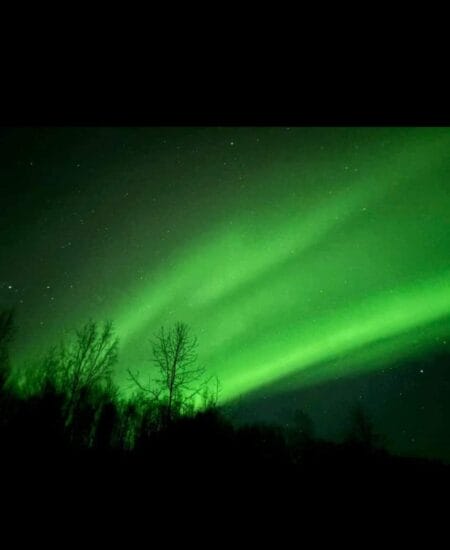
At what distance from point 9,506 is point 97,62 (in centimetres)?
775

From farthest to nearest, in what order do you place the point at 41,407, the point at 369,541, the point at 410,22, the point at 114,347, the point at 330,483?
the point at 41,407 < the point at 114,347 < the point at 330,483 < the point at 369,541 < the point at 410,22

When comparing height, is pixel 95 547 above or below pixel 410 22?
below

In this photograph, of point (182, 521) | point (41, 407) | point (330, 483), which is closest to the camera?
point (182, 521)

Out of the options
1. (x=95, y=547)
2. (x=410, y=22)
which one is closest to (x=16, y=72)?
(x=410, y=22)

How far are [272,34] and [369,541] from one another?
724 cm

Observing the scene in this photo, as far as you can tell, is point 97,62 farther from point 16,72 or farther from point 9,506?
point 9,506

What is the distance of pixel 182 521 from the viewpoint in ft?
18.6

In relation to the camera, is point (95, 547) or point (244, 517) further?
point (244, 517)

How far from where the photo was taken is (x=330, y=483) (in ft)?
25.4

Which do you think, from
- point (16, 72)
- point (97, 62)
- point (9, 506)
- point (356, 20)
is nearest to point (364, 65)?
point (356, 20)

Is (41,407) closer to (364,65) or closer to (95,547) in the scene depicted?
(95,547)

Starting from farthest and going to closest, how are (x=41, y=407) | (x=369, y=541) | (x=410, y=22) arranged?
(x=41, y=407) → (x=369, y=541) → (x=410, y=22)

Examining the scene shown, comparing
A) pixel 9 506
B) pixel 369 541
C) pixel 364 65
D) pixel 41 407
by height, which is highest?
pixel 41 407

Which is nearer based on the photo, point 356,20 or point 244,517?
point 356,20
